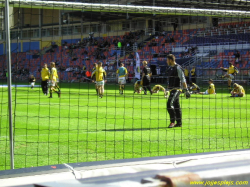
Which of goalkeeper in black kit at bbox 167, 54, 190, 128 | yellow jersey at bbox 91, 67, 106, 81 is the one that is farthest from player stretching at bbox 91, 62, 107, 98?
goalkeeper in black kit at bbox 167, 54, 190, 128

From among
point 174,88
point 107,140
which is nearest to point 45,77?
point 174,88

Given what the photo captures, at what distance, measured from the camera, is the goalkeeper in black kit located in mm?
10453

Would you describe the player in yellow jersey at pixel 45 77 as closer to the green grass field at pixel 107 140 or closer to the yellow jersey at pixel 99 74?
the yellow jersey at pixel 99 74

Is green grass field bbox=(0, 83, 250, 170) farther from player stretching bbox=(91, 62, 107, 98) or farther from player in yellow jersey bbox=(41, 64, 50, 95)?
player in yellow jersey bbox=(41, 64, 50, 95)

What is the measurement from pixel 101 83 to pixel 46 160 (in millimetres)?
13616

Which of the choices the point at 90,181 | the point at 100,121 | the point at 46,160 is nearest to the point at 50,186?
the point at 90,181

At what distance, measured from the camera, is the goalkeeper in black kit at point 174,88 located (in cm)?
1045

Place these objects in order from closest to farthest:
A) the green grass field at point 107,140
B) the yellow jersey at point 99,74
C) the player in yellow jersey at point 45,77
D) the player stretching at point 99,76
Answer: the green grass field at point 107,140 → the player stretching at point 99,76 → the yellow jersey at point 99,74 → the player in yellow jersey at point 45,77

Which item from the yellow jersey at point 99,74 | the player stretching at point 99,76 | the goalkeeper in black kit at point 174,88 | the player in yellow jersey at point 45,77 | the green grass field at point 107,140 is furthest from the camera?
the player in yellow jersey at point 45,77

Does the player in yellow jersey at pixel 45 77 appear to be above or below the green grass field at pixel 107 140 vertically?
above

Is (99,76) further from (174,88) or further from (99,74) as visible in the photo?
(174,88)

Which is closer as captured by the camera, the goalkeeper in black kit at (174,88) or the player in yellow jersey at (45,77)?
the goalkeeper in black kit at (174,88)

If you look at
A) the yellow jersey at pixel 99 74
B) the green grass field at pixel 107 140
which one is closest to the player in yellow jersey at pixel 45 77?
the yellow jersey at pixel 99 74

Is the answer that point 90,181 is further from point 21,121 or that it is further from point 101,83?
point 101,83
